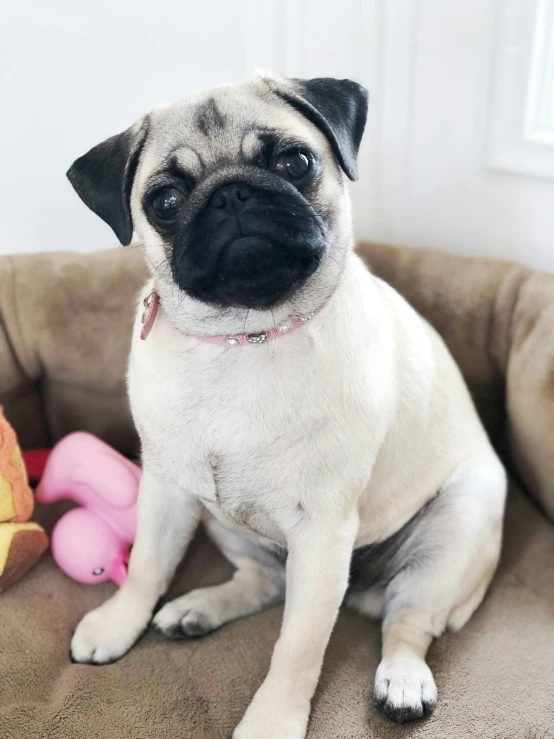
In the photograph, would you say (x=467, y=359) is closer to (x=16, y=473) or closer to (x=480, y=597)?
(x=480, y=597)

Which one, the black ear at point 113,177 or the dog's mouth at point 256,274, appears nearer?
the dog's mouth at point 256,274

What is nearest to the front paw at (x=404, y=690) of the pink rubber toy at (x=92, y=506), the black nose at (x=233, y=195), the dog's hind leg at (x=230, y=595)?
the dog's hind leg at (x=230, y=595)

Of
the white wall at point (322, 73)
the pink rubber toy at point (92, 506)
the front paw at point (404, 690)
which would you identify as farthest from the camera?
the white wall at point (322, 73)

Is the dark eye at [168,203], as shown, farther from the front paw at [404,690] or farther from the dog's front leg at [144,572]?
the front paw at [404,690]

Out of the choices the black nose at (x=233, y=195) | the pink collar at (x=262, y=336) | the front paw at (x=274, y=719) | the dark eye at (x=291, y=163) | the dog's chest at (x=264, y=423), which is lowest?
the front paw at (x=274, y=719)

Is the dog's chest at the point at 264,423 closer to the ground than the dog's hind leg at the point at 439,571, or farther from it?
farther from it

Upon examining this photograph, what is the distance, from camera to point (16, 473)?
1.68m

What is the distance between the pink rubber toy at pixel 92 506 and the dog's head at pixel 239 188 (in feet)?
1.98

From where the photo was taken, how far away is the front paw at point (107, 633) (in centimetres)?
Answer: 152

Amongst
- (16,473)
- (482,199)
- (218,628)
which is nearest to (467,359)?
(482,199)

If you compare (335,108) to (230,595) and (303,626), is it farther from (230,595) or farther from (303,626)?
(230,595)

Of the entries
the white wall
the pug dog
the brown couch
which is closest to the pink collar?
the pug dog

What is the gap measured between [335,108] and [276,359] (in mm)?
448

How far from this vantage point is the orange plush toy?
1585mm
